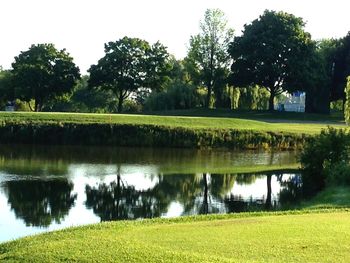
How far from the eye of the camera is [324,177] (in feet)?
86.4

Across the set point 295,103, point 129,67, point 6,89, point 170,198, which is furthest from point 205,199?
point 295,103

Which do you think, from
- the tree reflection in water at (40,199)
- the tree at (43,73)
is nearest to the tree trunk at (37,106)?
the tree at (43,73)

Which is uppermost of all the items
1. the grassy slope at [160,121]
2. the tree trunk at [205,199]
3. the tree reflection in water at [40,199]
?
the grassy slope at [160,121]

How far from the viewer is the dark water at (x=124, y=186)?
18.5 metres

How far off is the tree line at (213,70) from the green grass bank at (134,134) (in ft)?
77.8

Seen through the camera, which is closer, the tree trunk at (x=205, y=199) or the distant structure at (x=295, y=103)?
the tree trunk at (x=205, y=199)

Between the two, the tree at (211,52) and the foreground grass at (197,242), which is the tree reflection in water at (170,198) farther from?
the tree at (211,52)

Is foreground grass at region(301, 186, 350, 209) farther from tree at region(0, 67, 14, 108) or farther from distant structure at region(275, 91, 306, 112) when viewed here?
distant structure at region(275, 91, 306, 112)

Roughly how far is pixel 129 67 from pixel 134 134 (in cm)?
2785

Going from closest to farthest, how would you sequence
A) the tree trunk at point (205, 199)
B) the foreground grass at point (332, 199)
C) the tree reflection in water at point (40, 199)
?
the tree reflection in water at point (40, 199)
the foreground grass at point (332, 199)
the tree trunk at point (205, 199)

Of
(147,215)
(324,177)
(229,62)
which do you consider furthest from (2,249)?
(229,62)

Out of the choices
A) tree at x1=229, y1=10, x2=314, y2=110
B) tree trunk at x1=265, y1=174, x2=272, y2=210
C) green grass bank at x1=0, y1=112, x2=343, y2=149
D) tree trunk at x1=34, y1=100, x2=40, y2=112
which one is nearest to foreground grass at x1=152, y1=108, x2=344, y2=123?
tree at x1=229, y1=10, x2=314, y2=110

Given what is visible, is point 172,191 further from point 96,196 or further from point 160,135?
point 160,135

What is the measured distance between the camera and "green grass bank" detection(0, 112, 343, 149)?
42625 millimetres
